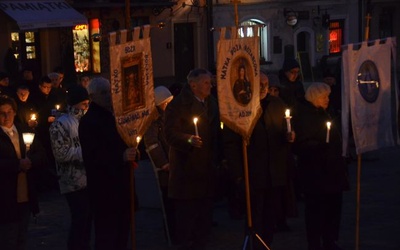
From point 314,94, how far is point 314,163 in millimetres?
686

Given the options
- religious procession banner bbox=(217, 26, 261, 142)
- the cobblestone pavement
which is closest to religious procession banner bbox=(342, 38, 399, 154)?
religious procession banner bbox=(217, 26, 261, 142)

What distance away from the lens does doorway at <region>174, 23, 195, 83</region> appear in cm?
3581

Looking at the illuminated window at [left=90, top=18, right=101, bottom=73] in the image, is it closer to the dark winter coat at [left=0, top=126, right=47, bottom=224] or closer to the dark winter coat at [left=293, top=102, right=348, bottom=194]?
the dark winter coat at [left=293, top=102, right=348, bottom=194]

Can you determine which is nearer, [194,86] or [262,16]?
[194,86]

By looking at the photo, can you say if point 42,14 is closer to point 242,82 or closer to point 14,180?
point 242,82

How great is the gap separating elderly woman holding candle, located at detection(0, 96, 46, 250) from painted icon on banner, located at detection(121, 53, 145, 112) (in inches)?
39.4

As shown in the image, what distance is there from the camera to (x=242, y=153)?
885 centimetres

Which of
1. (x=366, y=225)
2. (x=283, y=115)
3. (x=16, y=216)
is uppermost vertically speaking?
(x=283, y=115)

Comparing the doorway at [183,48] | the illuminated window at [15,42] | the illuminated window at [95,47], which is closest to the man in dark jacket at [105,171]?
the illuminated window at [15,42]

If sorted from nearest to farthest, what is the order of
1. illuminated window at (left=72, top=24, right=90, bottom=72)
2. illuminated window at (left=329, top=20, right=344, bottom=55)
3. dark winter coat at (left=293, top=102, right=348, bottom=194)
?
dark winter coat at (left=293, top=102, right=348, bottom=194)
illuminated window at (left=72, top=24, right=90, bottom=72)
illuminated window at (left=329, top=20, right=344, bottom=55)

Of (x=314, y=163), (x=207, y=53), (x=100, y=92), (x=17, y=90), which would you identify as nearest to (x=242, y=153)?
(x=314, y=163)

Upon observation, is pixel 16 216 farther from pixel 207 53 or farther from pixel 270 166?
pixel 207 53

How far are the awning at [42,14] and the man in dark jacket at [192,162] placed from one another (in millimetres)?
18658

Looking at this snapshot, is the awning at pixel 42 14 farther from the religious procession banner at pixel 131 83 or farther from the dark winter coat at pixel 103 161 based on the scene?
the dark winter coat at pixel 103 161
